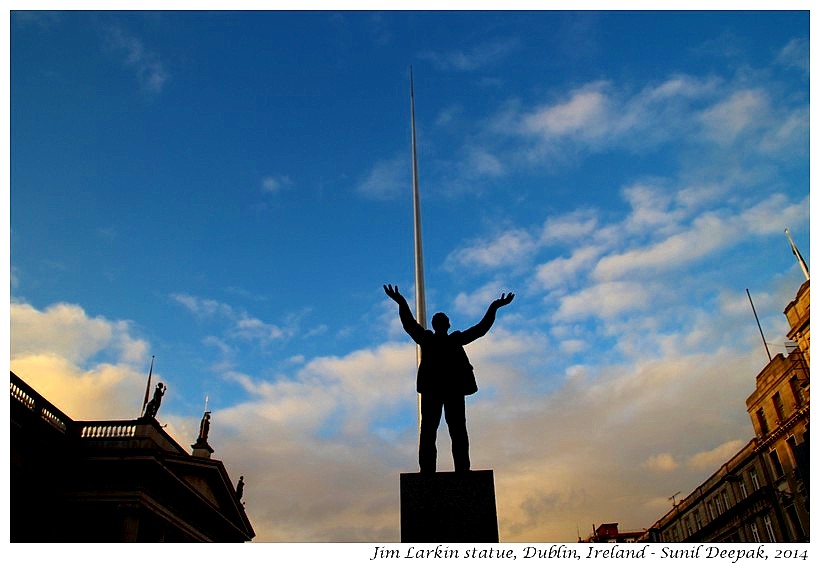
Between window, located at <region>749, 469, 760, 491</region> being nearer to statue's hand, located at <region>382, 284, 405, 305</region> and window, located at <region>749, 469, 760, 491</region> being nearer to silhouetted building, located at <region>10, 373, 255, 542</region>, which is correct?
silhouetted building, located at <region>10, 373, 255, 542</region>

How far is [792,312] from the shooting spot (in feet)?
122

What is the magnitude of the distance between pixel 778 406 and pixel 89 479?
43.3 meters

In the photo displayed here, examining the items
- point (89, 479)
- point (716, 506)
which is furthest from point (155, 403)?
point (716, 506)

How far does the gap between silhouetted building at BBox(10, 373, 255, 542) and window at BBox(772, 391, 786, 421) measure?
3895 centimetres

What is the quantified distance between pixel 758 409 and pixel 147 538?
42377 millimetres

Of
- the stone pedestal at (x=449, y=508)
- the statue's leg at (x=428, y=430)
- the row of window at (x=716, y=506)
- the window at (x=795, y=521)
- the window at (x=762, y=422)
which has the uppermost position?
the window at (x=762, y=422)

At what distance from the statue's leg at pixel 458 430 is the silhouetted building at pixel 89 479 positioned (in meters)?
22.8

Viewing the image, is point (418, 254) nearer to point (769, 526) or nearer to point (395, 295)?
point (395, 295)

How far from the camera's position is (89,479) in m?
28.2

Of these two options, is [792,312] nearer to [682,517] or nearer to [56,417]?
[682,517]

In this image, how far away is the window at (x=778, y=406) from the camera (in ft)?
134

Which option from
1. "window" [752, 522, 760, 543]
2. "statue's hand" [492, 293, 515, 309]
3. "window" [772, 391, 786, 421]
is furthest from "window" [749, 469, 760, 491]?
"statue's hand" [492, 293, 515, 309]

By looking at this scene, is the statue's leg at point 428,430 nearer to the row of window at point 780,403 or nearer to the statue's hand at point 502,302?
the statue's hand at point 502,302

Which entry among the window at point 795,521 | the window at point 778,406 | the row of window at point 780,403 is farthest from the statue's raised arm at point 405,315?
the window at point 795,521
